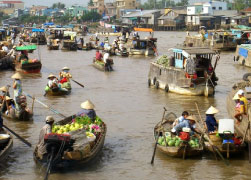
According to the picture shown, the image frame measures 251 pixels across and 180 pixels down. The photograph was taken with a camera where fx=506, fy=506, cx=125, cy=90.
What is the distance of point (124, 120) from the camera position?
17.2 m

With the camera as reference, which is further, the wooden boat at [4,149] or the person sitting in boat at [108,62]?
the person sitting in boat at [108,62]

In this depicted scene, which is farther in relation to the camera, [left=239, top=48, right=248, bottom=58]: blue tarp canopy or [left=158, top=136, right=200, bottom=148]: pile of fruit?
[left=239, top=48, right=248, bottom=58]: blue tarp canopy

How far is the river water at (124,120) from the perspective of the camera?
11.7 meters

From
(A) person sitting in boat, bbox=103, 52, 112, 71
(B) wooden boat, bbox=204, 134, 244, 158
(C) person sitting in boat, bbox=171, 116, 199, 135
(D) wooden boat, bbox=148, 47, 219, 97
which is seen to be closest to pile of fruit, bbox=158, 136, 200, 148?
(C) person sitting in boat, bbox=171, 116, 199, 135

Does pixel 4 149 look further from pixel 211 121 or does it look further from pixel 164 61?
pixel 164 61

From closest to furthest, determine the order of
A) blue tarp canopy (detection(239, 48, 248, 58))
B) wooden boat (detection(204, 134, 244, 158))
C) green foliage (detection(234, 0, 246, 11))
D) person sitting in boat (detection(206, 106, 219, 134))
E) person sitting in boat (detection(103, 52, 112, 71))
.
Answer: wooden boat (detection(204, 134, 244, 158)) < person sitting in boat (detection(206, 106, 219, 134)) < person sitting in boat (detection(103, 52, 112, 71)) < blue tarp canopy (detection(239, 48, 248, 58)) < green foliage (detection(234, 0, 246, 11))

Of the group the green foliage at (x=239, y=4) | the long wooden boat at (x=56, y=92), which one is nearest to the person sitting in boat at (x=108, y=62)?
the long wooden boat at (x=56, y=92)

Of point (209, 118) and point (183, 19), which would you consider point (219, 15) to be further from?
point (209, 118)

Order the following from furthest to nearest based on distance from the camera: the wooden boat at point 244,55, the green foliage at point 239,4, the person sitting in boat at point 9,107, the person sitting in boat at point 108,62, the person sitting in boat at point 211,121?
the green foliage at point 239,4
the wooden boat at point 244,55
the person sitting in boat at point 108,62
the person sitting in boat at point 9,107
the person sitting in boat at point 211,121

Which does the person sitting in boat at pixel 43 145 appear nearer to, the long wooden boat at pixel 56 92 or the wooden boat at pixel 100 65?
the long wooden boat at pixel 56 92

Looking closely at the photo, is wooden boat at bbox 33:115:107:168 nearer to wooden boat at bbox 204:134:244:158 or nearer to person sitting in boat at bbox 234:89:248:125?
wooden boat at bbox 204:134:244:158

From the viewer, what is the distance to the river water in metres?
11.7

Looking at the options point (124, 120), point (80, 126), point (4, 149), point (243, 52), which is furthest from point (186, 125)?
point (243, 52)

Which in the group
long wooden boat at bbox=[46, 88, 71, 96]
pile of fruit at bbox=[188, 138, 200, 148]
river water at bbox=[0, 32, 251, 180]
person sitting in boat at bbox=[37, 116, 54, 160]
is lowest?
river water at bbox=[0, 32, 251, 180]
